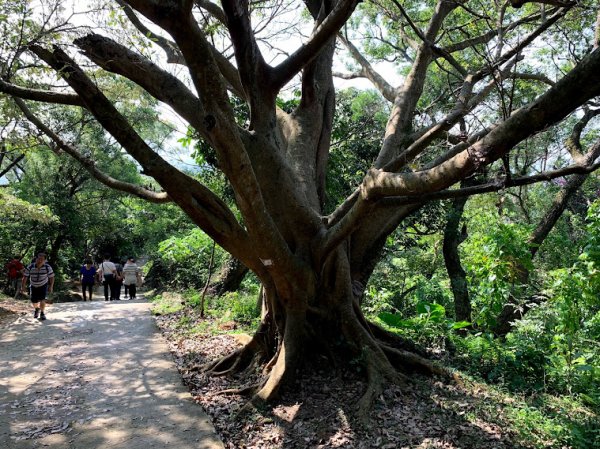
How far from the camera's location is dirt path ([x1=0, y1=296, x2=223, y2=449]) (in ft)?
15.4

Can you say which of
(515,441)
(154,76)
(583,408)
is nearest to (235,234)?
(154,76)

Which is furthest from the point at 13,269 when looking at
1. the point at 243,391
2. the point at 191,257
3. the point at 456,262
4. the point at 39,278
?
the point at 456,262

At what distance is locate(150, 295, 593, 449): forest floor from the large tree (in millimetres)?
277

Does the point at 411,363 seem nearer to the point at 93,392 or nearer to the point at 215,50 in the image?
the point at 93,392

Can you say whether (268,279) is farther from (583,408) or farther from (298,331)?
(583,408)

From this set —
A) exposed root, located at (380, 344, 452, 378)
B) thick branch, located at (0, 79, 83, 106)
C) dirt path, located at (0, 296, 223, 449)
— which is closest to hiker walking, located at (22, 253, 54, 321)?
dirt path, located at (0, 296, 223, 449)

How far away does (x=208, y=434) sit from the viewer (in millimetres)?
4789

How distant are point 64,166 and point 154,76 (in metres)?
17.1

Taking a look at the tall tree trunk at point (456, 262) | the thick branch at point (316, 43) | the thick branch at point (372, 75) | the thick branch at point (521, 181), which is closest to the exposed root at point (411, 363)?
the thick branch at point (521, 181)

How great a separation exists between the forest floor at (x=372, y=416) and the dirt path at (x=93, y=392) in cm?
34

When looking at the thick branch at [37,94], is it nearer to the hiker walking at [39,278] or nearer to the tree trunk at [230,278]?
the hiker walking at [39,278]

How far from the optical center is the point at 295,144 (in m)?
7.32

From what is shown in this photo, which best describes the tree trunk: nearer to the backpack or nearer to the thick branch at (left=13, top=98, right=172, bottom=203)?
the thick branch at (left=13, top=98, right=172, bottom=203)

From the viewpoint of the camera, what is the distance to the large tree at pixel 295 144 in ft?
12.4
